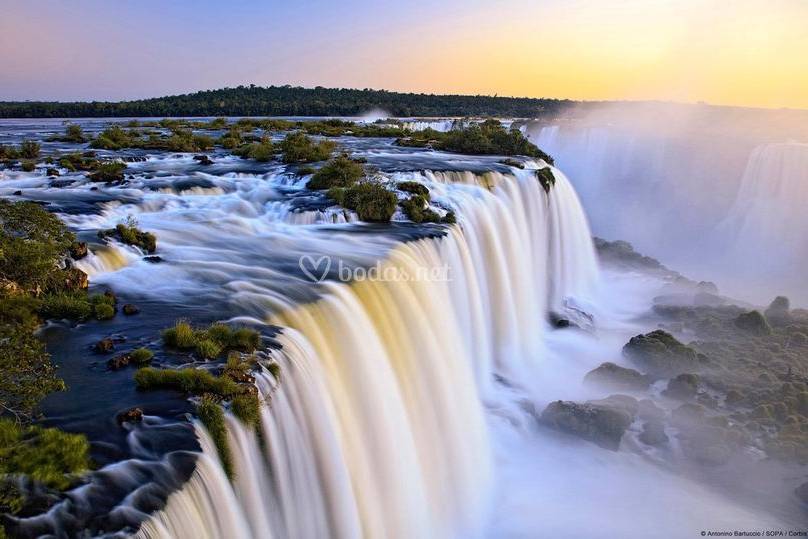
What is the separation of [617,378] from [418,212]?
7662mm

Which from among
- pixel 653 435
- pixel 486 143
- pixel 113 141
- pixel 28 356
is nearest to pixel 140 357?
pixel 28 356

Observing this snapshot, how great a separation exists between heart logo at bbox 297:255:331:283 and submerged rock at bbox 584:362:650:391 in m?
8.93

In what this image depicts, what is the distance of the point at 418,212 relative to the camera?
17.2m

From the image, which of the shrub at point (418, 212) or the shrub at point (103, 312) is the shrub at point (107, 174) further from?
the shrub at point (103, 312)

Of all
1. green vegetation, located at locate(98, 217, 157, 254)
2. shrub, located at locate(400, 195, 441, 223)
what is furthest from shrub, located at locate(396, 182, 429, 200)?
green vegetation, located at locate(98, 217, 157, 254)

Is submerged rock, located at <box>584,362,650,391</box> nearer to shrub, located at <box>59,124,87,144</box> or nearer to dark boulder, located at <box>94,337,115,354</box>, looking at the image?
dark boulder, located at <box>94,337,115,354</box>

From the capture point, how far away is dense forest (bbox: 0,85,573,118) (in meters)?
62.4

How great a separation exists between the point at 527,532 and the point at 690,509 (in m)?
3.73

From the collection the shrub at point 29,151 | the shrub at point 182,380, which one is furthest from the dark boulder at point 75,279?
the shrub at point 29,151

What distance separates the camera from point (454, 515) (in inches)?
420

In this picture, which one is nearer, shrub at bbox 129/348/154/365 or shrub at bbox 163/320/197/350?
shrub at bbox 129/348/154/365

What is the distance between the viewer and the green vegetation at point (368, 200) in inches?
667

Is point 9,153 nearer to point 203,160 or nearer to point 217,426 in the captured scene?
point 203,160

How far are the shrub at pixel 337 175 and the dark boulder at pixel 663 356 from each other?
10756 mm
